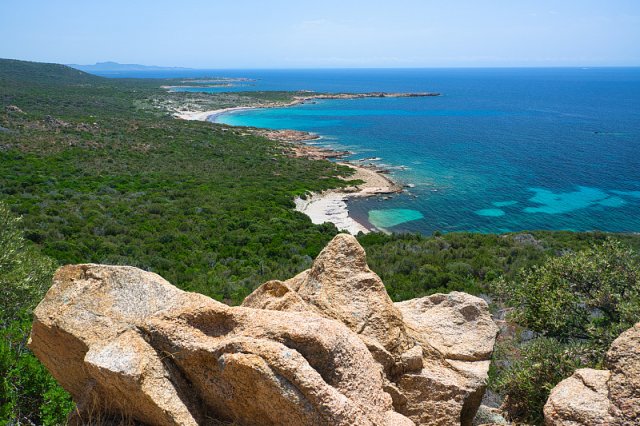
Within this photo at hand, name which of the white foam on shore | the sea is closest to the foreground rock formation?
the white foam on shore

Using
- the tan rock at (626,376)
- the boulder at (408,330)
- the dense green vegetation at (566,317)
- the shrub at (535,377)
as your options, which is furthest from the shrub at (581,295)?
the tan rock at (626,376)

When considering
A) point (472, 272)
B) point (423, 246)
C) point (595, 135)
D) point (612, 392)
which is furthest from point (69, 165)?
point (595, 135)

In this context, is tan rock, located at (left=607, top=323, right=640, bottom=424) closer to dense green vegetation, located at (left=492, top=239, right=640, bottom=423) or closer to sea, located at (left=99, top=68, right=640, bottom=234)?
dense green vegetation, located at (left=492, top=239, right=640, bottom=423)

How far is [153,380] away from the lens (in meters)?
6.52

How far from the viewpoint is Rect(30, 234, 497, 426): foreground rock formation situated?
6230mm

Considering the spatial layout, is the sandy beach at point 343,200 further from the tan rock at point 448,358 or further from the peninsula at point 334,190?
the tan rock at point 448,358

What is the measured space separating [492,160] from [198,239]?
66982 mm

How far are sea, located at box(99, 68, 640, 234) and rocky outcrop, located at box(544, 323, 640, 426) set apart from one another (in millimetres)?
42479

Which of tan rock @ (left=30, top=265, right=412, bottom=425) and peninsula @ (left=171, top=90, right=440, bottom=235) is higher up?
tan rock @ (left=30, top=265, right=412, bottom=425)

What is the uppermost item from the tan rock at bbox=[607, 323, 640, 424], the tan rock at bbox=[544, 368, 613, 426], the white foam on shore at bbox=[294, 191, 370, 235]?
the tan rock at bbox=[607, 323, 640, 424]

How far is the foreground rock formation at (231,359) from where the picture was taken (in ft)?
20.4

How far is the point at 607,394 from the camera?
7.34m

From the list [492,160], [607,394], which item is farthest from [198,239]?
[492,160]

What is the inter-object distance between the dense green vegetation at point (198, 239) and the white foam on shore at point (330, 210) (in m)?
2.31
